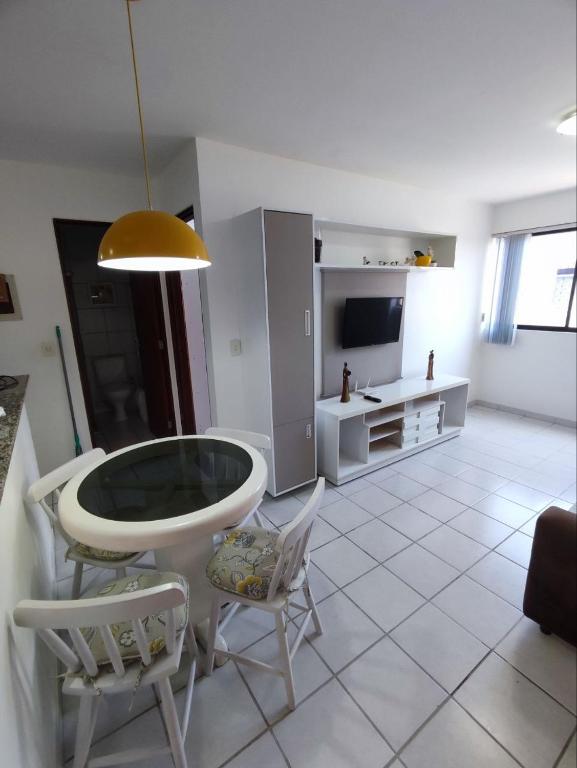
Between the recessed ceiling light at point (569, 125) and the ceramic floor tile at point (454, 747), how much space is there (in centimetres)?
306

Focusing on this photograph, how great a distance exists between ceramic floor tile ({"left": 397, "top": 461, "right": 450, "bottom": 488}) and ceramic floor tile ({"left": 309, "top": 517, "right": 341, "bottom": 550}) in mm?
1009

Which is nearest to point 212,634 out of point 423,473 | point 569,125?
point 423,473

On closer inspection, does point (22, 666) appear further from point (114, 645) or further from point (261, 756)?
point (261, 756)

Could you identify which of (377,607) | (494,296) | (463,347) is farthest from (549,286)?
(377,607)

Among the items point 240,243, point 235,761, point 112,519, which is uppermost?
point 240,243

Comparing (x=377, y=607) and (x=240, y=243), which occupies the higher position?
(x=240, y=243)

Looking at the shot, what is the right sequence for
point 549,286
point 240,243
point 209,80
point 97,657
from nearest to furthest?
point 97,657
point 209,80
point 240,243
point 549,286

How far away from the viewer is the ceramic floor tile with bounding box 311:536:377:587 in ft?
6.36

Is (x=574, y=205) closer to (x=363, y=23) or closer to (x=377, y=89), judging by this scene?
(x=377, y=89)

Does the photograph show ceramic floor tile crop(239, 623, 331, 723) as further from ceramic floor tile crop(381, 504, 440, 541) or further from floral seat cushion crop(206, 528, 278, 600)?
ceramic floor tile crop(381, 504, 440, 541)

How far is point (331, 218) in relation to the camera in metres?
2.78

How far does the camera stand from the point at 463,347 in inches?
175

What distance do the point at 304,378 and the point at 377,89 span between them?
1.72 m

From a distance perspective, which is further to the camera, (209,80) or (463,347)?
(463,347)
